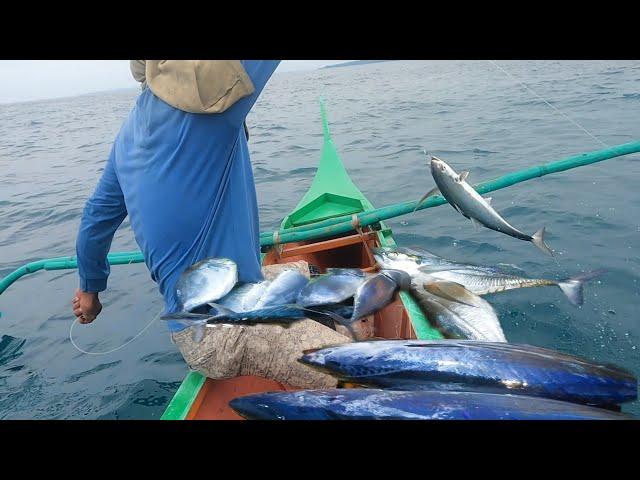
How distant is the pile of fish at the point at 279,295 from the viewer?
2383 mm

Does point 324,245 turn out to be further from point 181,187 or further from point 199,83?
point 199,83

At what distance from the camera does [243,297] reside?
260 cm

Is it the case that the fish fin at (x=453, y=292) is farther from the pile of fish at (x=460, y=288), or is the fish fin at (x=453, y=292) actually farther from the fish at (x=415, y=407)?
the fish at (x=415, y=407)

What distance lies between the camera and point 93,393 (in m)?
4.59

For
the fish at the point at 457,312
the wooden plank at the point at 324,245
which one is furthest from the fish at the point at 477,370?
the wooden plank at the point at 324,245

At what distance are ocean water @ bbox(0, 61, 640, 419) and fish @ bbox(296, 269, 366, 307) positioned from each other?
2097mm

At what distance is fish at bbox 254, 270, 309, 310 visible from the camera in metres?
2.52

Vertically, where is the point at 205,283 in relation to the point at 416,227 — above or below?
above

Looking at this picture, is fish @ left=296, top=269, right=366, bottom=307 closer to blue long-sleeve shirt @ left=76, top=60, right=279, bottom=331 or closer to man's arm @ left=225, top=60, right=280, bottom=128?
blue long-sleeve shirt @ left=76, top=60, right=279, bottom=331

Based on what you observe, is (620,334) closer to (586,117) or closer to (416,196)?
(416,196)

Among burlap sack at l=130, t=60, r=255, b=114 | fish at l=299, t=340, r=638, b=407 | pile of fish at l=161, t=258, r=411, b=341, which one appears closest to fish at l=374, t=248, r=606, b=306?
pile of fish at l=161, t=258, r=411, b=341

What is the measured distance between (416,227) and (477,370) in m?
5.27

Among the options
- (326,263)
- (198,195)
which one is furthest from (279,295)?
(326,263)
